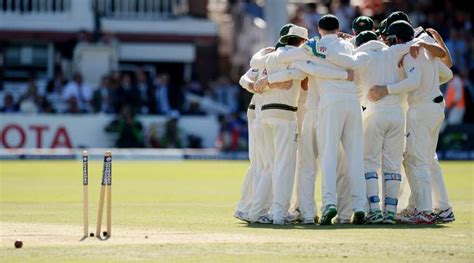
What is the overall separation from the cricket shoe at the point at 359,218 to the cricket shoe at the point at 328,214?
0.28 metres

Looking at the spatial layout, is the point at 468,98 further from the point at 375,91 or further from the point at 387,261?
the point at 387,261

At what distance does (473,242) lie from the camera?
12547 millimetres

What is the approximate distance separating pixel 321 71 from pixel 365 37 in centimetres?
90

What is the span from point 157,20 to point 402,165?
2468cm

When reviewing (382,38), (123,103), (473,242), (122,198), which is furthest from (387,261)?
(123,103)

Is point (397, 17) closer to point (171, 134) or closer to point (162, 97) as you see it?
point (171, 134)

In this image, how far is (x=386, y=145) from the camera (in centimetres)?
1472

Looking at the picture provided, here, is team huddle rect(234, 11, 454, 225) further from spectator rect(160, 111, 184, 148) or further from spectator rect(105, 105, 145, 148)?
spectator rect(160, 111, 184, 148)

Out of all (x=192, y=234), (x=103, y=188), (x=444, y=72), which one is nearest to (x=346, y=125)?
(x=444, y=72)

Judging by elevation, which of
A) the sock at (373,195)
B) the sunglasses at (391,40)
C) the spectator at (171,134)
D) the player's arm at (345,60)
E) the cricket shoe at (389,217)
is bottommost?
the spectator at (171,134)

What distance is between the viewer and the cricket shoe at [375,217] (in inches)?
Answer: 565

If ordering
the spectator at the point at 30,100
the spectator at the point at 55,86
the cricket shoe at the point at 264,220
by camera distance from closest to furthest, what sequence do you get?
the cricket shoe at the point at 264,220
the spectator at the point at 30,100
the spectator at the point at 55,86

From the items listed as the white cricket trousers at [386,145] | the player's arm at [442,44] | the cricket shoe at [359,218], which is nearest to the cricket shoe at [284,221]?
the cricket shoe at [359,218]

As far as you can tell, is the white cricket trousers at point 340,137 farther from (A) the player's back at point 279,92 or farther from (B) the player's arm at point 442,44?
(B) the player's arm at point 442,44
